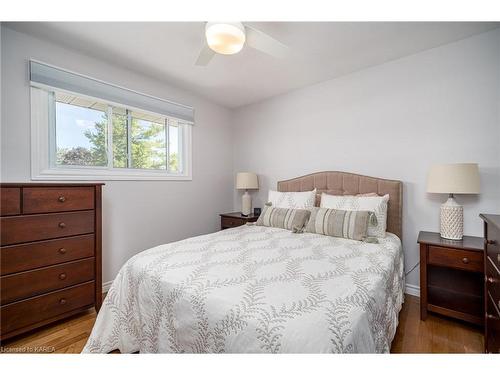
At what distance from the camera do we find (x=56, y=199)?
176cm

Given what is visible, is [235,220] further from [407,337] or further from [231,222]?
[407,337]

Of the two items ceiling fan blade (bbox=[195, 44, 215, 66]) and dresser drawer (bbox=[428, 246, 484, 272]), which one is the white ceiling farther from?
dresser drawer (bbox=[428, 246, 484, 272])

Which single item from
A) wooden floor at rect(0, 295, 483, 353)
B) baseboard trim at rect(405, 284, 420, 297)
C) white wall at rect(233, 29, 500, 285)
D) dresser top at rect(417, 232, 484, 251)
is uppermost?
white wall at rect(233, 29, 500, 285)

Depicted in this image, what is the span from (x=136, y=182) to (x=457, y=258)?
3.06 meters

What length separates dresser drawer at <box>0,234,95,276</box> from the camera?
1557 mm

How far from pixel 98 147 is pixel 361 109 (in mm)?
2896

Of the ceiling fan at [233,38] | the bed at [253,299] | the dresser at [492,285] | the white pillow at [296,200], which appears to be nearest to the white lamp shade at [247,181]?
the white pillow at [296,200]

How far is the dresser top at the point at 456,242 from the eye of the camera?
1720 mm

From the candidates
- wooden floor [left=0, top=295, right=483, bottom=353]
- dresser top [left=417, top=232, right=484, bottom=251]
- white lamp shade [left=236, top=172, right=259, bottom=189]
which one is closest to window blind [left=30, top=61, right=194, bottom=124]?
white lamp shade [left=236, top=172, right=259, bottom=189]

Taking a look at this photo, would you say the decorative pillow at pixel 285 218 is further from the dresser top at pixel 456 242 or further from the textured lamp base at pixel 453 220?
the textured lamp base at pixel 453 220

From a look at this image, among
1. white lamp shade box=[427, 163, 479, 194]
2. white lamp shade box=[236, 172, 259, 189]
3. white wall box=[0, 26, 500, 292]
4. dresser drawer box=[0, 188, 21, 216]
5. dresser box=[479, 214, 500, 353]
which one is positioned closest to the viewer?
dresser box=[479, 214, 500, 353]

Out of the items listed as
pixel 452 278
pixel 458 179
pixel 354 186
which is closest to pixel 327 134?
pixel 354 186

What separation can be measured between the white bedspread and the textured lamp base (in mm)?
504
